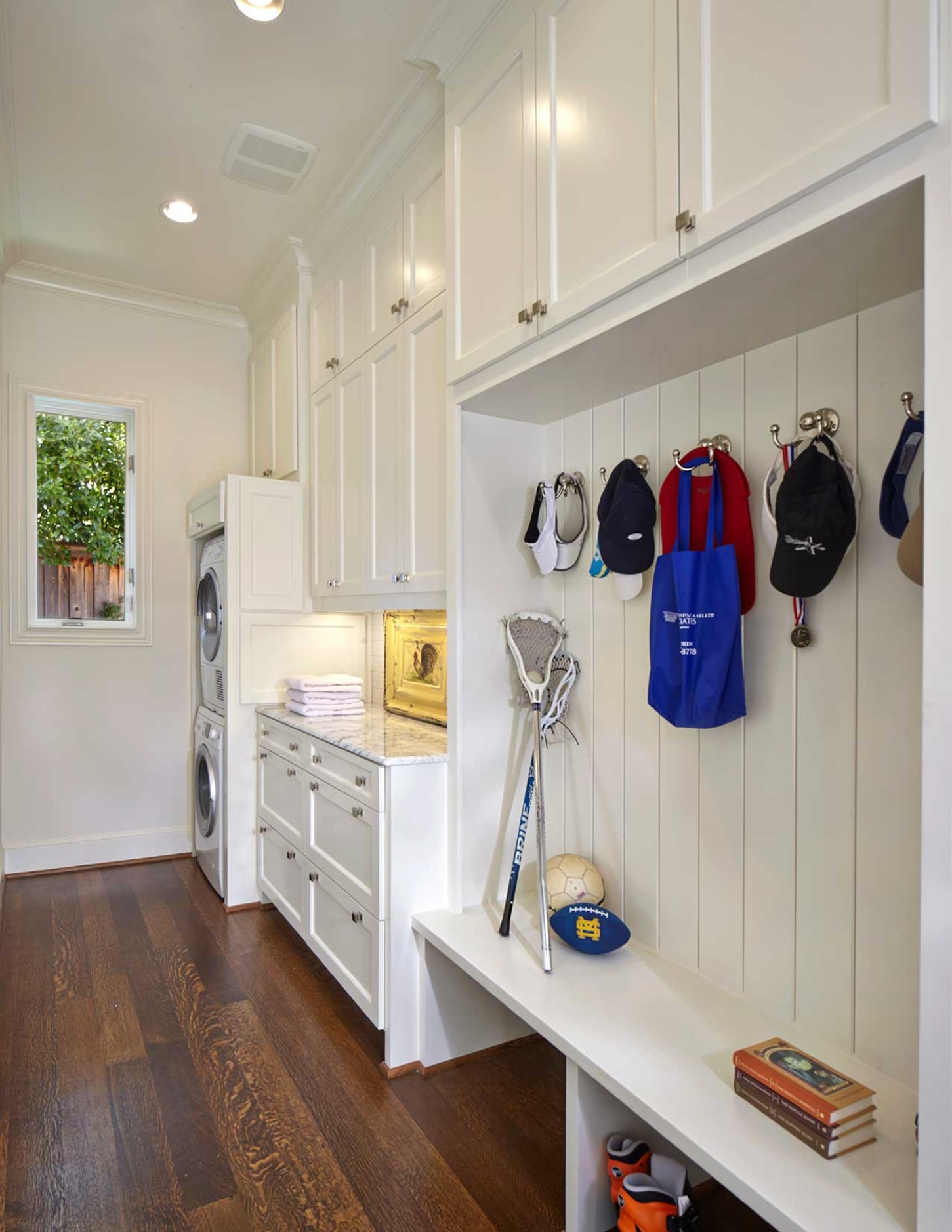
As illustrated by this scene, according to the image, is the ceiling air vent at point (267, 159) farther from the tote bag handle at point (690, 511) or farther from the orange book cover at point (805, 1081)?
the orange book cover at point (805, 1081)

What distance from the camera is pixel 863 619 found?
58.1 inches

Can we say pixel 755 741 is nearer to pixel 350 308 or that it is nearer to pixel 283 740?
pixel 283 740

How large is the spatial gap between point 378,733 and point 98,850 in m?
2.08

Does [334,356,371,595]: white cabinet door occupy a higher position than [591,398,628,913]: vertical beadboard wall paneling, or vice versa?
[334,356,371,595]: white cabinet door

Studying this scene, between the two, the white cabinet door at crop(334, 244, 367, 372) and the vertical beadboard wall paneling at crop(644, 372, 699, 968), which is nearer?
the vertical beadboard wall paneling at crop(644, 372, 699, 968)

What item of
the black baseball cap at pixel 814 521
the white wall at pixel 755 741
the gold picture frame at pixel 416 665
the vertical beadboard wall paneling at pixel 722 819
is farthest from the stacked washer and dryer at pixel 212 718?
the black baseball cap at pixel 814 521

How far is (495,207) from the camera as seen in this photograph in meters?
1.97

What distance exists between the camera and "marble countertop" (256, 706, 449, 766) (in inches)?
87.4

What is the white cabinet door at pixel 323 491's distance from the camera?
3.16 meters

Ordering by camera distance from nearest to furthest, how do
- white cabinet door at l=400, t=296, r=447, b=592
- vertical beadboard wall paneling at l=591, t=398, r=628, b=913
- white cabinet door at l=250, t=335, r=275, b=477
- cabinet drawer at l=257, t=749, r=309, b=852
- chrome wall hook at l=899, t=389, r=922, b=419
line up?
chrome wall hook at l=899, t=389, r=922, b=419
vertical beadboard wall paneling at l=591, t=398, r=628, b=913
white cabinet door at l=400, t=296, r=447, b=592
cabinet drawer at l=257, t=749, r=309, b=852
white cabinet door at l=250, t=335, r=275, b=477

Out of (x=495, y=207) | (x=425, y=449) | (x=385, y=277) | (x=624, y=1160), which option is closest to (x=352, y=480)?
(x=425, y=449)

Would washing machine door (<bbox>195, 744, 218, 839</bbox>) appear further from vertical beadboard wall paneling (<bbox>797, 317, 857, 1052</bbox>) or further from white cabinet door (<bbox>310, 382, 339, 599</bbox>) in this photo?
vertical beadboard wall paneling (<bbox>797, 317, 857, 1052</bbox>)

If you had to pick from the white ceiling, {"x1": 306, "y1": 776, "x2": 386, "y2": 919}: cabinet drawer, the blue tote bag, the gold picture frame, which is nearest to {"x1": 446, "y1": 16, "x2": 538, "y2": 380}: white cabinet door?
the white ceiling

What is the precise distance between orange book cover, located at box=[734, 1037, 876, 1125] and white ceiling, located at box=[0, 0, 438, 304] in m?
2.57
